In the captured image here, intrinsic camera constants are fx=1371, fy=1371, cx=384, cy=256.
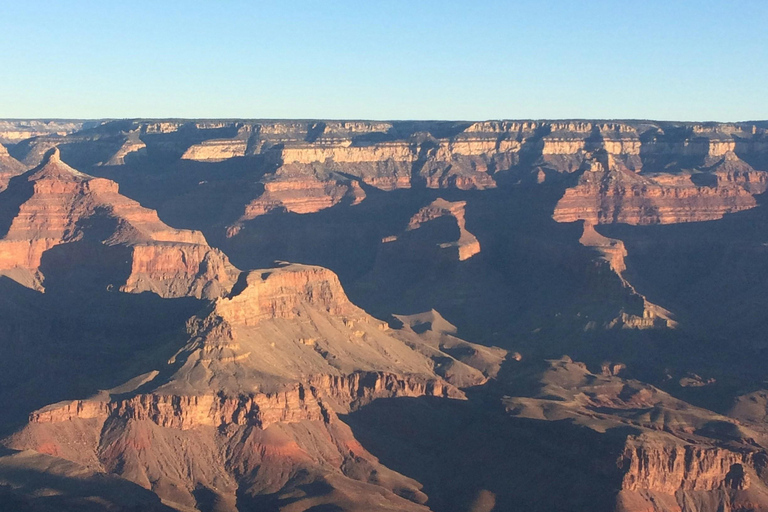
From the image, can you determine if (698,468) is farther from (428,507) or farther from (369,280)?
(369,280)

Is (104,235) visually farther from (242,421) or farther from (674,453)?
(674,453)

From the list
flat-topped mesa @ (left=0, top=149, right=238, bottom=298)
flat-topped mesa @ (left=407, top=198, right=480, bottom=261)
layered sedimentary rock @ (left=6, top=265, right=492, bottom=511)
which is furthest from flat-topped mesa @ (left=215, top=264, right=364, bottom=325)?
flat-topped mesa @ (left=407, top=198, right=480, bottom=261)

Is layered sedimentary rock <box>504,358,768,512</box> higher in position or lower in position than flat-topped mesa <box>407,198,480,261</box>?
lower

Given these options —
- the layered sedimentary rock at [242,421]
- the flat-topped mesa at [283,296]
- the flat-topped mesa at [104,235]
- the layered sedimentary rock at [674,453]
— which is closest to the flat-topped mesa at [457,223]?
the flat-topped mesa at [104,235]

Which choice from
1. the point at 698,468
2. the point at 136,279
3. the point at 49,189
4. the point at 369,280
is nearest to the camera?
the point at 698,468

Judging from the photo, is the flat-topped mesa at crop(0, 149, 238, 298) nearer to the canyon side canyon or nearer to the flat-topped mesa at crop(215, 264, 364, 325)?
the canyon side canyon

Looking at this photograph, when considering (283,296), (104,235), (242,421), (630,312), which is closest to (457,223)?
(630,312)

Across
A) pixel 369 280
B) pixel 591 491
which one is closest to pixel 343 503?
pixel 591 491
